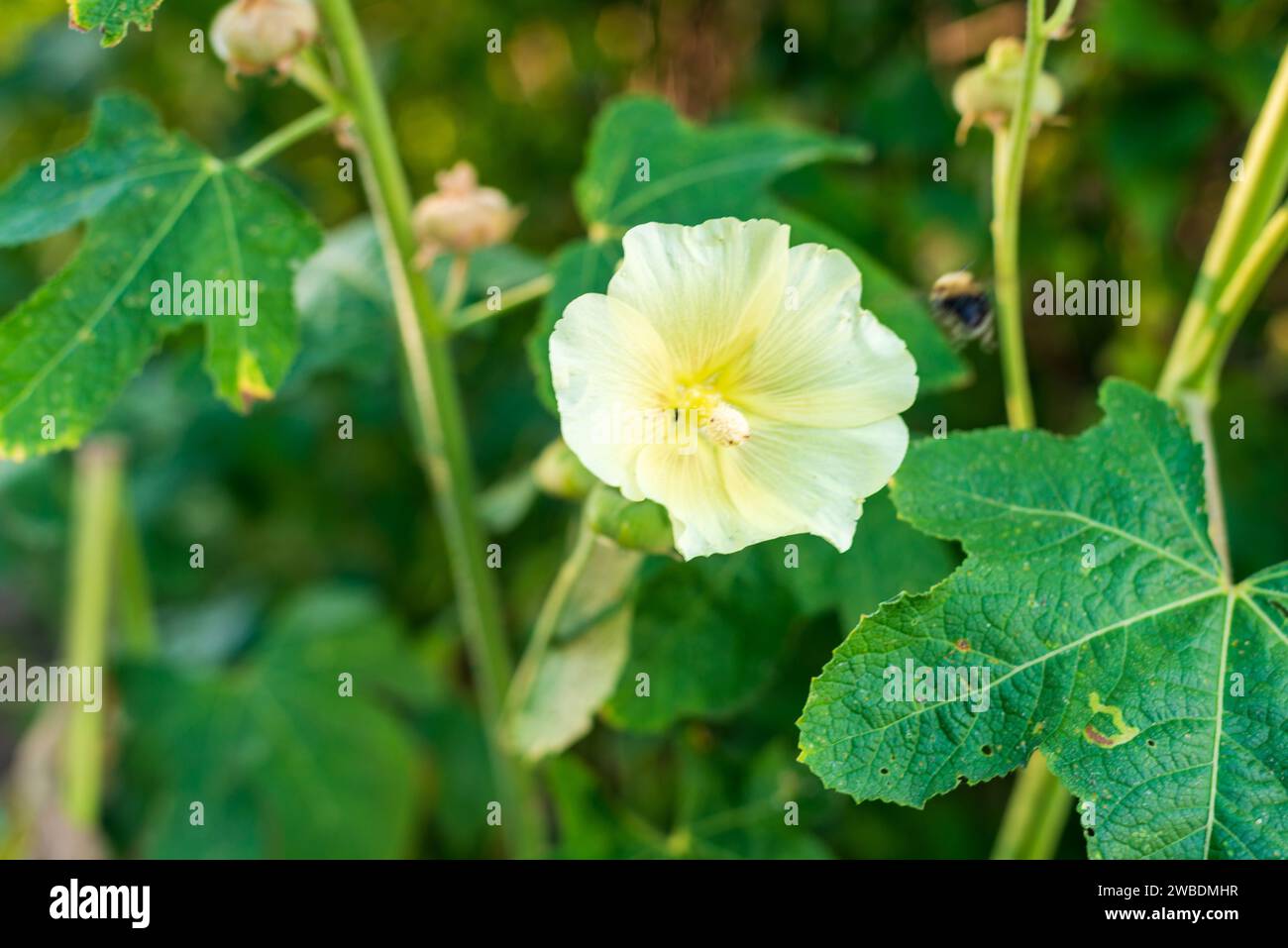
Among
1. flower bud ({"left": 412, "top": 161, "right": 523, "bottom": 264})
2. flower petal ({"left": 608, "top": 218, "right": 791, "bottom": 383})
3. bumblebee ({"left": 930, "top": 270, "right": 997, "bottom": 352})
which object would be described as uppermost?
flower bud ({"left": 412, "top": 161, "right": 523, "bottom": 264})

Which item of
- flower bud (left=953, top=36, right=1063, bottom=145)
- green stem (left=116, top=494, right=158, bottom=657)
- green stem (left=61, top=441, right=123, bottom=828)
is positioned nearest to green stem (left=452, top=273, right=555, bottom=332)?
flower bud (left=953, top=36, right=1063, bottom=145)

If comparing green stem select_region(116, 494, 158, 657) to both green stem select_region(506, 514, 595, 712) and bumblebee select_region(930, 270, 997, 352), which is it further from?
bumblebee select_region(930, 270, 997, 352)

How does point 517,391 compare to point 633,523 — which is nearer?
point 633,523

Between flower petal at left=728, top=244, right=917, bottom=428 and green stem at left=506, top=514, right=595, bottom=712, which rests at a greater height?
flower petal at left=728, top=244, right=917, bottom=428

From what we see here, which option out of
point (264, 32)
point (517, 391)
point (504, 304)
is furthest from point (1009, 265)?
point (517, 391)

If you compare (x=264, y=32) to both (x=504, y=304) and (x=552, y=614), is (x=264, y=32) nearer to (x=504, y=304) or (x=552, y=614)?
(x=504, y=304)
